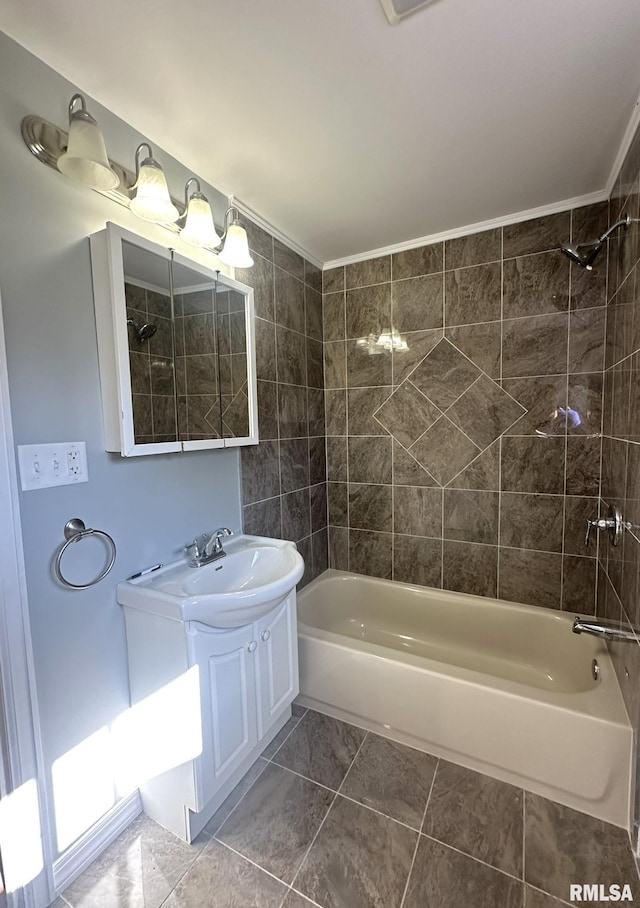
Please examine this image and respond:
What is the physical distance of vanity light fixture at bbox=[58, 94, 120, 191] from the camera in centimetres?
102

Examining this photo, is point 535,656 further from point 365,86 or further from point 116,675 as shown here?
point 365,86

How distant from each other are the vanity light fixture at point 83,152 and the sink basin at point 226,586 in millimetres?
1253

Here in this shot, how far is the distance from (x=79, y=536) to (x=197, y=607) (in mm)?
415

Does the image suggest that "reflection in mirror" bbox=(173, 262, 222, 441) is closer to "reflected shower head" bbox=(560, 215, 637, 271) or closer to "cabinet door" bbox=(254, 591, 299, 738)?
"cabinet door" bbox=(254, 591, 299, 738)

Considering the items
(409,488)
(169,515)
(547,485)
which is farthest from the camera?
(409,488)

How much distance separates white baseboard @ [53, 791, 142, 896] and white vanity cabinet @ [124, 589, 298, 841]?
0.17 feet

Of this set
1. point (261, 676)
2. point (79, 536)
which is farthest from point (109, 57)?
point (261, 676)

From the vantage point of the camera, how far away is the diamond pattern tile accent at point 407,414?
7.31 feet

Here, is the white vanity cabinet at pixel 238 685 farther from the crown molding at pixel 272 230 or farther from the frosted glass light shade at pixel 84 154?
the crown molding at pixel 272 230

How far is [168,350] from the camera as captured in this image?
141cm

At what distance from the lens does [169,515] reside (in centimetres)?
146

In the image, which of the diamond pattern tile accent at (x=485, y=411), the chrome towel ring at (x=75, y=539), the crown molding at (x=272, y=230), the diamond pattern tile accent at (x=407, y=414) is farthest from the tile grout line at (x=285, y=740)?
the crown molding at (x=272, y=230)

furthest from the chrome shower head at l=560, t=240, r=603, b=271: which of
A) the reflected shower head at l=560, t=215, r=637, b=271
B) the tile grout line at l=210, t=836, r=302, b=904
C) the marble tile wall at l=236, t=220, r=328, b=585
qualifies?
the tile grout line at l=210, t=836, r=302, b=904

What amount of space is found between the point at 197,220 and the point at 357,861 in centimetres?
224
